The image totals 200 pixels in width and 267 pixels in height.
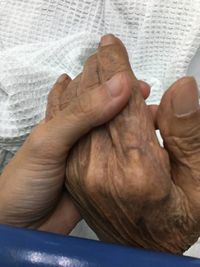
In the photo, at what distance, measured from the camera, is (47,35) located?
115cm

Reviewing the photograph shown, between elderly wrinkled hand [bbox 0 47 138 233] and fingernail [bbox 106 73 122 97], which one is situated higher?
fingernail [bbox 106 73 122 97]

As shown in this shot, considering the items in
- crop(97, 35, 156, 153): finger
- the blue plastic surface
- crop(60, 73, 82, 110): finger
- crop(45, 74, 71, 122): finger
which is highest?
crop(97, 35, 156, 153): finger

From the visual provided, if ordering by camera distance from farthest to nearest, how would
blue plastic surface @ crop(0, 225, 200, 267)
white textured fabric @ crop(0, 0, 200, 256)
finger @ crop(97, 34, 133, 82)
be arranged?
white textured fabric @ crop(0, 0, 200, 256), finger @ crop(97, 34, 133, 82), blue plastic surface @ crop(0, 225, 200, 267)

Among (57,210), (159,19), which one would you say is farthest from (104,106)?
(159,19)

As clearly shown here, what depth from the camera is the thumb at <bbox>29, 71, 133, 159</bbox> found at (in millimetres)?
651

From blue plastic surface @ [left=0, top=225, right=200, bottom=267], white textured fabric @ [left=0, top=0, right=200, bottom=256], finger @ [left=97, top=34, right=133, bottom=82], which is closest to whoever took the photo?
blue plastic surface @ [left=0, top=225, right=200, bottom=267]

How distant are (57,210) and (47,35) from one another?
1.49ft

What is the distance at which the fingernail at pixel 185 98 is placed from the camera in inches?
25.1

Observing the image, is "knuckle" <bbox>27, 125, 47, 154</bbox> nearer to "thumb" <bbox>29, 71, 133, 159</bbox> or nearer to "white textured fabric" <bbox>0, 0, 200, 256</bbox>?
"thumb" <bbox>29, 71, 133, 159</bbox>

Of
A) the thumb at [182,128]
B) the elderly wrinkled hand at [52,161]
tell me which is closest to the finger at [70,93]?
the elderly wrinkled hand at [52,161]

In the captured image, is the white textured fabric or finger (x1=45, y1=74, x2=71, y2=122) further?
the white textured fabric

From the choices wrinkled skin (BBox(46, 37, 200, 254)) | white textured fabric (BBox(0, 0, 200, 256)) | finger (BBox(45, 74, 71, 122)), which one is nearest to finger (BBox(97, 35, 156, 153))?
wrinkled skin (BBox(46, 37, 200, 254))

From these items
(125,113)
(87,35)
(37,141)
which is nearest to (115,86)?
(125,113)

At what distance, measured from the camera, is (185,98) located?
2.10ft
